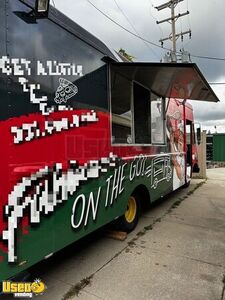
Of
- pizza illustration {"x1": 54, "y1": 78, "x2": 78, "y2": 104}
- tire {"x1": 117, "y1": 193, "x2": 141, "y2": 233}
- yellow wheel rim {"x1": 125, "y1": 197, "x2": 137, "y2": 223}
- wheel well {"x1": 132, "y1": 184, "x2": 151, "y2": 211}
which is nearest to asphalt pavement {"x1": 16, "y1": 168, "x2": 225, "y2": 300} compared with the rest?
tire {"x1": 117, "y1": 193, "x2": 141, "y2": 233}

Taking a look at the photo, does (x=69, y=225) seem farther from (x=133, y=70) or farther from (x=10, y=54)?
(x=133, y=70)

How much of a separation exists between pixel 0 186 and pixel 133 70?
2.76 metres

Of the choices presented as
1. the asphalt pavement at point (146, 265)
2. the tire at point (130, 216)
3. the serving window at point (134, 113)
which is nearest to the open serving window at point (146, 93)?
the serving window at point (134, 113)

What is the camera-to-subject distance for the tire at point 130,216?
4.77 metres

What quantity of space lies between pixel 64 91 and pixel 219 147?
2027 cm

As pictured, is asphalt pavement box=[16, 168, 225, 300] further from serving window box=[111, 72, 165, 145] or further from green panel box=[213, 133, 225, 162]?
green panel box=[213, 133, 225, 162]

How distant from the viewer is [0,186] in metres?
2.38

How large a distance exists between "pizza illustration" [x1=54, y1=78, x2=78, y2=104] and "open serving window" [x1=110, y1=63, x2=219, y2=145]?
1.02m

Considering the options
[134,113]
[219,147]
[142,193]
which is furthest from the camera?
[219,147]

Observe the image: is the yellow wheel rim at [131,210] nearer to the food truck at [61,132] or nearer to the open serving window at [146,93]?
the food truck at [61,132]

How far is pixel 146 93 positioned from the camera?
17.8 ft

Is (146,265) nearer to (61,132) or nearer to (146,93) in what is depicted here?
(61,132)

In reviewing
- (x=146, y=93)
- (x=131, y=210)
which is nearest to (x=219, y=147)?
(x=146, y=93)

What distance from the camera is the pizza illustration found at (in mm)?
2936
